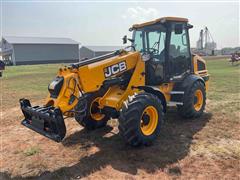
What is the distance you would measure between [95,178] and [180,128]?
2928 millimetres

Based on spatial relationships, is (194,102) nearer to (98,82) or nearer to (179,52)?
(179,52)

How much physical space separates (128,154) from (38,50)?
54843 millimetres

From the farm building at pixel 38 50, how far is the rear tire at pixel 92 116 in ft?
170

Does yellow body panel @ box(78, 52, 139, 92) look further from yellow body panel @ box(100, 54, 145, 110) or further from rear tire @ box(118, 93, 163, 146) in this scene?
rear tire @ box(118, 93, 163, 146)

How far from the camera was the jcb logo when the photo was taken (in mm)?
5102

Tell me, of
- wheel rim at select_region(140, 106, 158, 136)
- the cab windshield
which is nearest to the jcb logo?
wheel rim at select_region(140, 106, 158, 136)

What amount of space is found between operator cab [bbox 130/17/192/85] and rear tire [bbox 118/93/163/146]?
1252mm

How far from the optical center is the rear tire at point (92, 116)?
564cm

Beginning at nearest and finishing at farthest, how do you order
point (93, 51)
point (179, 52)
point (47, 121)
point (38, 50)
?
point (47, 121) → point (179, 52) → point (38, 50) → point (93, 51)

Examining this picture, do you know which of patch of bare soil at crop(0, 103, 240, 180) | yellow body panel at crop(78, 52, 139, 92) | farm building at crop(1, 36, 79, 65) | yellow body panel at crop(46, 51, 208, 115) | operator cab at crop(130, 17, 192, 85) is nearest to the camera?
patch of bare soil at crop(0, 103, 240, 180)

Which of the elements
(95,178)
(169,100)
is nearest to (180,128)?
(169,100)

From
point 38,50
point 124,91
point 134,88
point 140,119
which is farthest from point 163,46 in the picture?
point 38,50

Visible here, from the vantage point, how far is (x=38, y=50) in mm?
55406

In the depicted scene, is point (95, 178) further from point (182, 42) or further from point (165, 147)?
point (182, 42)
